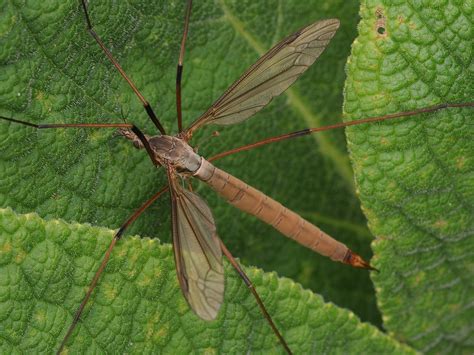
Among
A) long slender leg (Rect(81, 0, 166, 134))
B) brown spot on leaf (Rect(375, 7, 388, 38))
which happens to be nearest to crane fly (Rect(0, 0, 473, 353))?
long slender leg (Rect(81, 0, 166, 134))

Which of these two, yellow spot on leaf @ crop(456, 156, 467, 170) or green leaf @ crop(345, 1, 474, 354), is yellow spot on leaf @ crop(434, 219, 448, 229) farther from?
yellow spot on leaf @ crop(456, 156, 467, 170)

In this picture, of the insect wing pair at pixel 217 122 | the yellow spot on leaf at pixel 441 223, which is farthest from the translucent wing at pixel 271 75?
the yellow spot on leaf at pixel 441 223

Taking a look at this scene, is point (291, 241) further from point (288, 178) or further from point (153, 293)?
point (153, 293)

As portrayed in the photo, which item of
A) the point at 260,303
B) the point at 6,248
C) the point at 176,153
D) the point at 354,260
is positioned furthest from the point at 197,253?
the point at 354,260

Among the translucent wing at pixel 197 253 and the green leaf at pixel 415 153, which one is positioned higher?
the green leaf at pixel 415 153

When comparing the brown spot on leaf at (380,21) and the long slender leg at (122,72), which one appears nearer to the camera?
the brown spot on leaf at (380,21)

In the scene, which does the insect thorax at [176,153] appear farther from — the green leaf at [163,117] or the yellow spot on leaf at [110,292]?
the yellow spot on leaf at [110,292]

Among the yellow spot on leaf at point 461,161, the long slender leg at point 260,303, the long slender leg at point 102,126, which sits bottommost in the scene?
the long slender leg at point 260,303
